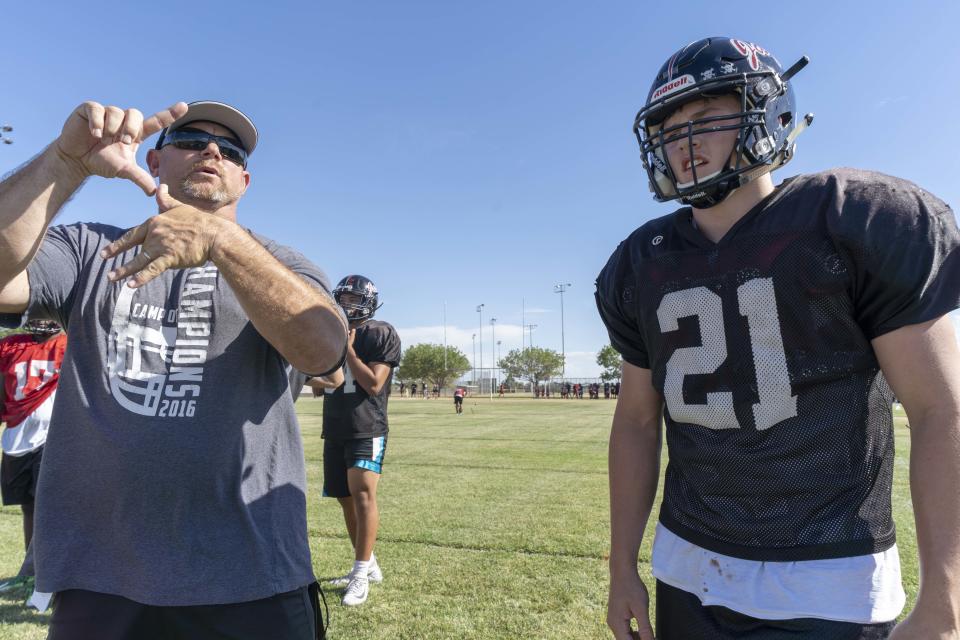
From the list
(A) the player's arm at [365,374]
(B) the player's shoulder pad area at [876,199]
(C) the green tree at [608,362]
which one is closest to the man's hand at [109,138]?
(B) the player's shoulder pad area at [876,199]

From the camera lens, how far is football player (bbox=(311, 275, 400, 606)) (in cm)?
492

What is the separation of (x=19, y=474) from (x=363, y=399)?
294cm

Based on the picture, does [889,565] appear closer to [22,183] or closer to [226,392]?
[226,392]

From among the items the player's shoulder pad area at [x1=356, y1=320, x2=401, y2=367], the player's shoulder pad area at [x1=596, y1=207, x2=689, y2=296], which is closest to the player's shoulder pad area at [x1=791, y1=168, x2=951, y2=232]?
Result: the player's shoulder pad area at [x1=596, y1=207, x2=689, y2=296]

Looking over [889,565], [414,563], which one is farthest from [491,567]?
[889,565]

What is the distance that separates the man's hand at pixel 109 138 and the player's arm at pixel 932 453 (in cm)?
212

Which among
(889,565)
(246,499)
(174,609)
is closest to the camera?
(889,565)

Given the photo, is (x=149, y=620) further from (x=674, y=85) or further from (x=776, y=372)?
(x=674, y=85)

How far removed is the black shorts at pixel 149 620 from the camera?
71.2 inches

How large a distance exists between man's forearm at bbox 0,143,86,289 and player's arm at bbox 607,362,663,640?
188cm

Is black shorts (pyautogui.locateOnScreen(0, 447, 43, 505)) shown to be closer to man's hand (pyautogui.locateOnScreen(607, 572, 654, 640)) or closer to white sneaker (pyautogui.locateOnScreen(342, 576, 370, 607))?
white sneaker (pyautogui.locateOnScreen(342, 576, 370, 607))

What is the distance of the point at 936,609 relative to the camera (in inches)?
52.1

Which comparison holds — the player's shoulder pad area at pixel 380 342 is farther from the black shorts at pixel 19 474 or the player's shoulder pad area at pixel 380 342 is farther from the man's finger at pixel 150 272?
the man's finger at pixel 150 272

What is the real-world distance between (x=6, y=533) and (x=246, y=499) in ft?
20.7
